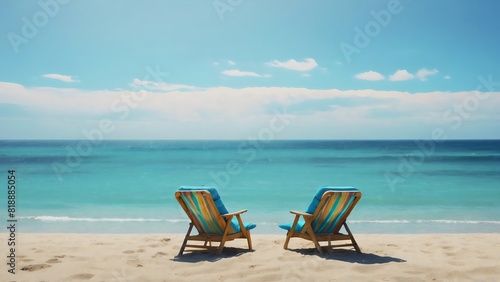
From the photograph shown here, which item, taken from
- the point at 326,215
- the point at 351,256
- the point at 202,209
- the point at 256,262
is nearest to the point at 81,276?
the point at 202,209

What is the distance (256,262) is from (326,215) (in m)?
1.03

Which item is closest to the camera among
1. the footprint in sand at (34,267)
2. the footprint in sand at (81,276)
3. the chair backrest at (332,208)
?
the footprint in sand at (81,276)

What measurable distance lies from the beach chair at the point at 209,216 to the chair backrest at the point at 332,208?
88 cm

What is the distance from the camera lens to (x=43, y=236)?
7.19m

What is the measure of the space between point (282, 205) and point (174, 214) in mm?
3335

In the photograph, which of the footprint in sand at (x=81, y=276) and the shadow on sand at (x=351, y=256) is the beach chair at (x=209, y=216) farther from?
the footprint in sand at (x=81, y=276)

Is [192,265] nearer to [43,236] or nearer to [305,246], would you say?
[305,246]

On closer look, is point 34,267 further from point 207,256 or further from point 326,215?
point 326,215

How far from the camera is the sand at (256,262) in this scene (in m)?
4.29

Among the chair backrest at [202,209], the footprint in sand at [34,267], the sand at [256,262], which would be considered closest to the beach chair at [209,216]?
the chair backrest at [202,209]

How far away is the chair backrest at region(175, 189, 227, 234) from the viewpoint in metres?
5.14

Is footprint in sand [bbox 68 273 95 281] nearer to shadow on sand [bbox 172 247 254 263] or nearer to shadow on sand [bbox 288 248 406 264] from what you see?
shadow on sand [bbox 172 247 254 263]

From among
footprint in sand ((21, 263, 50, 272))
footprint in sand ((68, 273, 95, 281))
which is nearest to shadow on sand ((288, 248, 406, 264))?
footprint in sand ((68, 273, 95, 281))

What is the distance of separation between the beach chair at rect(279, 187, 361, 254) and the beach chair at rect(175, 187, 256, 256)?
2.37 ft
